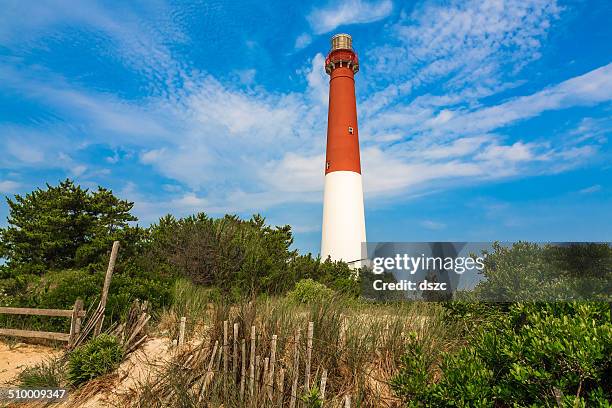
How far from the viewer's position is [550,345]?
3.56 meters

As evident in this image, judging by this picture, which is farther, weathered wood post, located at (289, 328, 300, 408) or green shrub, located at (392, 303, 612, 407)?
weathered wood post, located at (289, 328, 300, 408)

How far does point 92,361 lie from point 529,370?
24.6ft

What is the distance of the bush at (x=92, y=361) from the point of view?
7934mm

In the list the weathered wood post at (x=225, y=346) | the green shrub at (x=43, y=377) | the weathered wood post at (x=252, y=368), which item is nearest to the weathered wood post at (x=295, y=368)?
the weathered wood post at (x=252, y=368)

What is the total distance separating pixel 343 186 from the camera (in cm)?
2250

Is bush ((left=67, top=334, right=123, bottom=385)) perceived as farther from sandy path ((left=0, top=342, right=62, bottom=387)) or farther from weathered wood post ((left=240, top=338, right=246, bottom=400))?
weathered wood post ((left=240, top=338, right=246, bottom=400))

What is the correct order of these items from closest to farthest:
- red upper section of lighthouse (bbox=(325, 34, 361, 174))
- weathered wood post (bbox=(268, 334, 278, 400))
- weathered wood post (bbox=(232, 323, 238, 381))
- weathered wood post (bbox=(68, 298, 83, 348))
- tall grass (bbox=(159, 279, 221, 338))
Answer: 1. weathered wood post (bbox=(268, 334, 278, 400))
2. weathered wood post (bbox=(232, 323, 238, 381))
3. tall grass (bbox=(159, 279, 221, 338))
4. weathered wood post (bbox=(68, 298, 83, 348))
5. red upper section of lighthouse (bbox=(325, 34, 361, 174))

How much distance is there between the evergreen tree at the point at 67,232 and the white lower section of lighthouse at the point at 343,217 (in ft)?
32.3

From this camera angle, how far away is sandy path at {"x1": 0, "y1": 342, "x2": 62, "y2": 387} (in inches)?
371

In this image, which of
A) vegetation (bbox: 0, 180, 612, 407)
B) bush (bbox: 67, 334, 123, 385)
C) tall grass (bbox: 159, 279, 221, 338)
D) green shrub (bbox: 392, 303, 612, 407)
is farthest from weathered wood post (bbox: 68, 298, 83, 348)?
green shrub (bbox: 392, 303, 612, 407)

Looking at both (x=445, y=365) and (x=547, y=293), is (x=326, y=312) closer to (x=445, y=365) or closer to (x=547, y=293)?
(x=445, y=365)

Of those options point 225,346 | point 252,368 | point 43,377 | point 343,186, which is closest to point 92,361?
point 43,377

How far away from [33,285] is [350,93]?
57.6ft

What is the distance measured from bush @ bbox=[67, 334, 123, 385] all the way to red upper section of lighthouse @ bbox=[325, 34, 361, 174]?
1617cm
